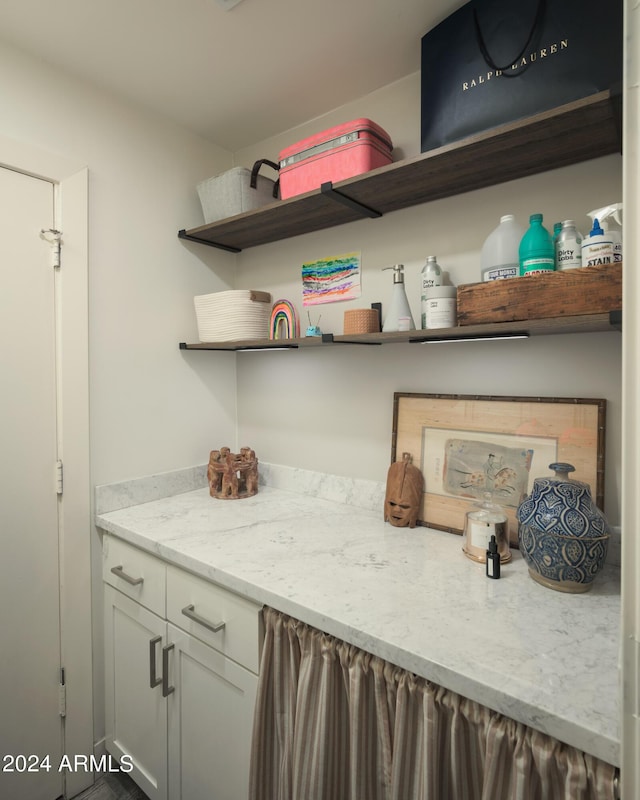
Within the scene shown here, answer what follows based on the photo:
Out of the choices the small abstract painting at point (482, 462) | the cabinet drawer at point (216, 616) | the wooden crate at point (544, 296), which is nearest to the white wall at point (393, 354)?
the small abstract painting at point (482, 462)

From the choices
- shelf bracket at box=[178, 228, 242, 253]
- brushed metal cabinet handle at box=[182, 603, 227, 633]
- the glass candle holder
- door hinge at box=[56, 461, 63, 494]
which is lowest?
brushed metal cabinet handle at box=[182, 603, 227, 633]

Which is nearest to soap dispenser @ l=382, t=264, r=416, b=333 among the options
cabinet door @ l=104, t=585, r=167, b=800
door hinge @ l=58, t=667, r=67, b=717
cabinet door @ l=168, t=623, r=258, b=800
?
cabinet door @ l=168, t=623, r=258, b=800

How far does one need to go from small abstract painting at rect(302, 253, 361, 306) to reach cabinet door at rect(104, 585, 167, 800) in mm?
1275

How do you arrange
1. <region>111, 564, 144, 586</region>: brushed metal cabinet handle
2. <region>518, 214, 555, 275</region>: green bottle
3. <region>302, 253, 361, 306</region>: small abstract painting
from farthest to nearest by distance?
<region>302, 253, 361, 306</region>: small abstract painting
<region>111, 564, 144, 586</region>: brushed metal cabinet handle
<region>518, 214, 555, 275</region>: green bottle

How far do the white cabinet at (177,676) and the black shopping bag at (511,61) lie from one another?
141cm

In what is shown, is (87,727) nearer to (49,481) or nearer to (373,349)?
(49,481)

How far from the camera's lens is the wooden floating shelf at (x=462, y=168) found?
101 centimetres

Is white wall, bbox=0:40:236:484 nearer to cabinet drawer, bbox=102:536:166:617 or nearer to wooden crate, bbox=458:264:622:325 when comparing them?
cabinet drawer, bbox=102:536:166:617

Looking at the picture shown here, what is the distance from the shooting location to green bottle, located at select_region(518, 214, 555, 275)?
42.2 inches

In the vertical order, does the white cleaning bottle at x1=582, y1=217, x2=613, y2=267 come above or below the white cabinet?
above

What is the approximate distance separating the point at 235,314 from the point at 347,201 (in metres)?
0.60

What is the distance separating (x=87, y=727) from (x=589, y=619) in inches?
65.8

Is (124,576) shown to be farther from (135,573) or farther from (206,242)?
(206,242)

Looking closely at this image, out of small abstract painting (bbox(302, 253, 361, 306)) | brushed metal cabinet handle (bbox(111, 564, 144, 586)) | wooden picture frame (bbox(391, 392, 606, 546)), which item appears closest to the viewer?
wooden picture frame (bbox(391, 392, 606, 546))
